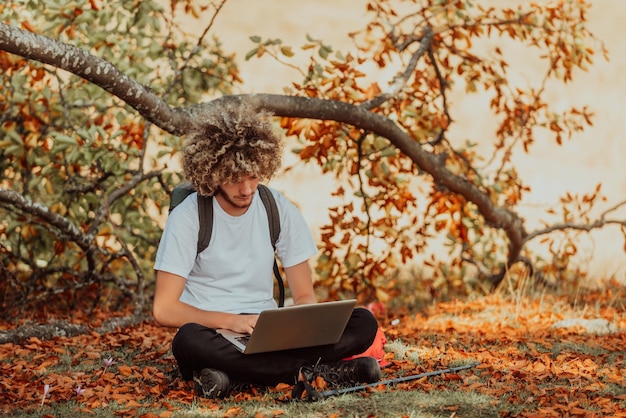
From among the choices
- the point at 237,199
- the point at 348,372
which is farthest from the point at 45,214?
the point at 348,372

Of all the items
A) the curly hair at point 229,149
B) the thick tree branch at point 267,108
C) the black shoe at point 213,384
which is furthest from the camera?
the thick tree branch at point 267,108

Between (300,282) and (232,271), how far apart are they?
35 cm

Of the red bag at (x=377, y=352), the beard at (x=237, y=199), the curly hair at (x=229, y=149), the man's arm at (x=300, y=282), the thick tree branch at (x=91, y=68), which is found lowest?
the red bag at (x=377, y=352)

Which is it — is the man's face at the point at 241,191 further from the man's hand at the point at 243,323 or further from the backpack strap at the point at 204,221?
the man's hand at the point at 243,323

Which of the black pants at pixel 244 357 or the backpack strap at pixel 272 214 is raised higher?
the backpack strap at pixel 272 214

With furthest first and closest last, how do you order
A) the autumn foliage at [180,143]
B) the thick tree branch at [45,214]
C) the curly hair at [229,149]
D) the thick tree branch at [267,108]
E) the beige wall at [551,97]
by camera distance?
1. the beige wall at [551,97]
2. the autumn foliage at [180,143]
3. the thick tree branch at [45,214]
4. the thick tree branch at [267,108]
5. the curly hair at [229,149]

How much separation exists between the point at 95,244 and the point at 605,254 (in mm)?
6543

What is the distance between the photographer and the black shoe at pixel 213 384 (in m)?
3.86

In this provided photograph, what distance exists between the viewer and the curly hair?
3.96 metres

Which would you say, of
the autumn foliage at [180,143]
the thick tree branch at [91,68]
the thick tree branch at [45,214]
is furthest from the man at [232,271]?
the thick tree branch at [45,214]

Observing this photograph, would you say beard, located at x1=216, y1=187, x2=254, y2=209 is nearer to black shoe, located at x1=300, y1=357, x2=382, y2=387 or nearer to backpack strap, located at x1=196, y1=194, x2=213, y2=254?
backpack strap, located at x1=196, y1=194, x2=213, y2=254

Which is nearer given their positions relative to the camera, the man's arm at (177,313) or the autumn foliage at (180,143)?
the man's arm at (177,313)

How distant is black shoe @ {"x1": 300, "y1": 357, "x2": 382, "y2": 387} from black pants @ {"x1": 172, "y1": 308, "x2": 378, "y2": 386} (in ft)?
0.20

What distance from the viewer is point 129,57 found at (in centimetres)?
696
